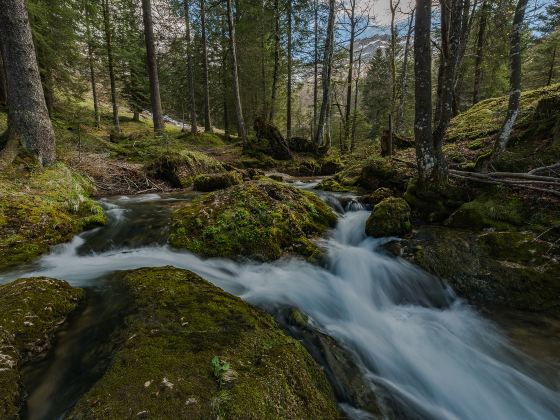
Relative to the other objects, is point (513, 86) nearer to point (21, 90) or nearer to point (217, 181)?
point (217, 181)

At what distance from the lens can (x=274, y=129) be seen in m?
16.8

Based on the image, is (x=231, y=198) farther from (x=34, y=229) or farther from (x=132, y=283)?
(x=34, y=229)

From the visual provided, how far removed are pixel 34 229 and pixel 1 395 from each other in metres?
4.03

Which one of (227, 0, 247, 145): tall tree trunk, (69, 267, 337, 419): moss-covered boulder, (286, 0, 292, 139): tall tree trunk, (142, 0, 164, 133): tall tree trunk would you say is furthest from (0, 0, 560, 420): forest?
(286, 0, 292, 139): tall tree trunk

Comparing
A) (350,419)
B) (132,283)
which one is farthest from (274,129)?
(350,419)

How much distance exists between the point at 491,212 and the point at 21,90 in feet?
33.3

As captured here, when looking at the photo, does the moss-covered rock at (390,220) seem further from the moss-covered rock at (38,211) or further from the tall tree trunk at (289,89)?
the tall tree trunk at (289,89)

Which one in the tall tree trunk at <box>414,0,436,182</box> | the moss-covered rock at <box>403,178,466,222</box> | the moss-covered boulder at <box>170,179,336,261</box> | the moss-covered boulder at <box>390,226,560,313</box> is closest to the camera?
the moss-covered boulder at <box>390,226,560,313</box>

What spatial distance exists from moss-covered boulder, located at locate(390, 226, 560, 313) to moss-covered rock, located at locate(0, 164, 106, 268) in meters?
6.19

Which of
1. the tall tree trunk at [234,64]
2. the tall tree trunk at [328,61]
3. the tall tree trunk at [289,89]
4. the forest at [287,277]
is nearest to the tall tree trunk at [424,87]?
the forest at [287,277]

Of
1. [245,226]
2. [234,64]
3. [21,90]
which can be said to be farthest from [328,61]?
[245,226]

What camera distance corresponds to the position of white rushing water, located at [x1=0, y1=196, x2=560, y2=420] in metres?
3.50

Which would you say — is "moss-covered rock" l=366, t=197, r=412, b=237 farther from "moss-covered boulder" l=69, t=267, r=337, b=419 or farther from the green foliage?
the green foliage

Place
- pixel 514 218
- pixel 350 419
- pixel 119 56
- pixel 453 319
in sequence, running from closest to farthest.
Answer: pixel 350 419 → pixel 453 319 → pixel 514 218 → pixel 119 56
